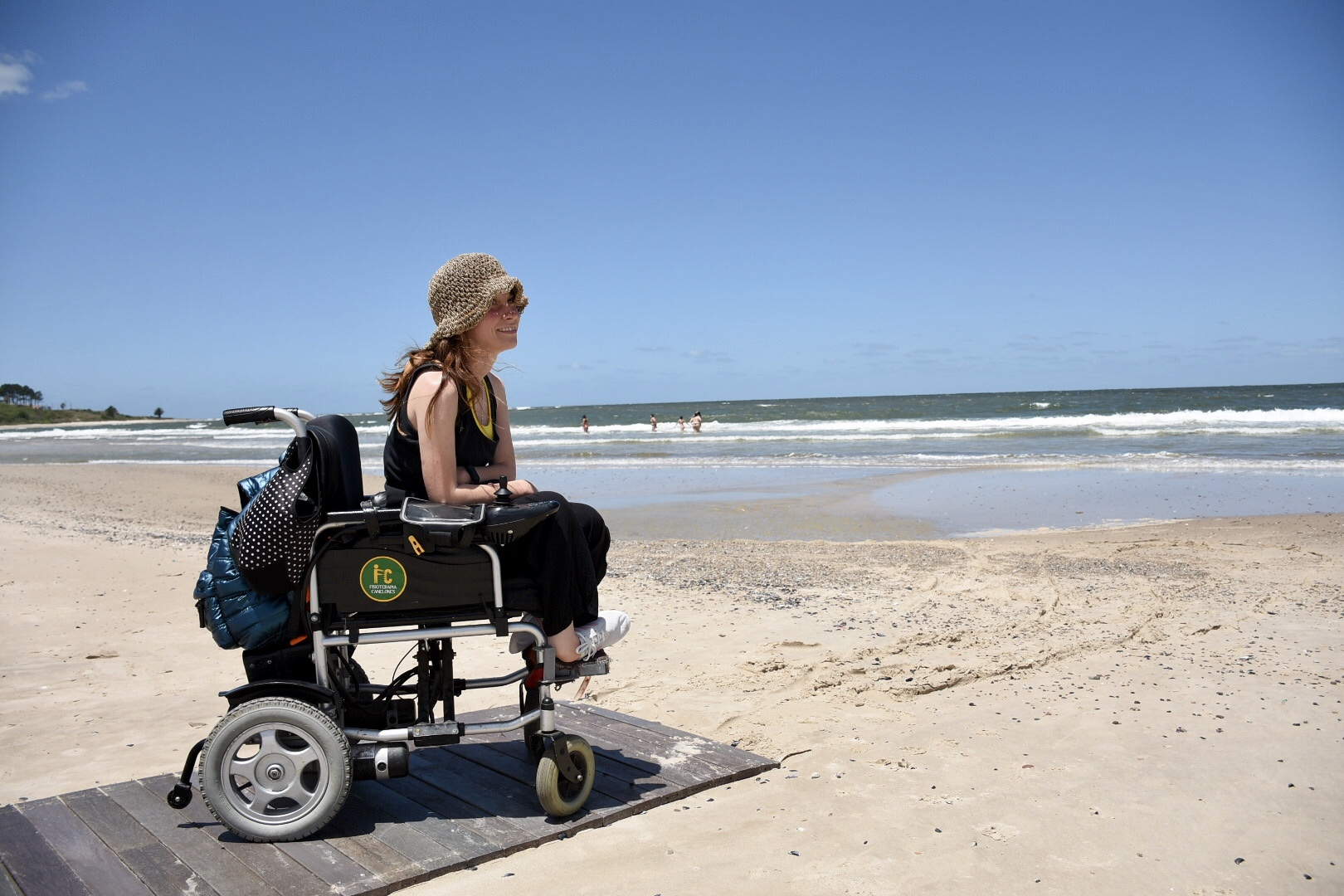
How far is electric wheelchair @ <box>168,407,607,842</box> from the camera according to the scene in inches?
116

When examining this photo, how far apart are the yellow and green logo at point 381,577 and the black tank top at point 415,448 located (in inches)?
10.8

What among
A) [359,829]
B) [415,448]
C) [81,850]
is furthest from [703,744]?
[81,850]

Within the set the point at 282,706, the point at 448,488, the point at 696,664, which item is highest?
the point at 448,488

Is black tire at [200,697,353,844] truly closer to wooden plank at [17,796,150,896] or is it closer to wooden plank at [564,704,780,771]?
wooden plank at [17,796,150,896]

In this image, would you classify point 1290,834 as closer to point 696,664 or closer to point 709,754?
point 709,754

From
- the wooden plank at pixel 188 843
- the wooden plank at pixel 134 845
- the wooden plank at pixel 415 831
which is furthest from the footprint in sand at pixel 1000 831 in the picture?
the wooden plank at pixel 134 845

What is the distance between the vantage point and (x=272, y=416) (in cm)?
309

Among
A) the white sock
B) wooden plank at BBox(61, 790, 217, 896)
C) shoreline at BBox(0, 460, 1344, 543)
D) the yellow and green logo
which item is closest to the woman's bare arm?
the yellow and green logo

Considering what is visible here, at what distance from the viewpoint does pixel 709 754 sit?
3848 mm

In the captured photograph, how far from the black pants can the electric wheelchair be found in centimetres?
5

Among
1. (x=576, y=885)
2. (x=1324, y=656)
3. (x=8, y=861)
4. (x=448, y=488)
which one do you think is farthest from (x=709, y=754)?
(x=1324, y=656)

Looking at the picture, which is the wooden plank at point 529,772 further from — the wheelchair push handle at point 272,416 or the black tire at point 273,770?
the wheelchair push handle at point 272,416

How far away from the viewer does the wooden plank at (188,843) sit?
106 inches

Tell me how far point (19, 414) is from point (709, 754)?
→ 328 feet
